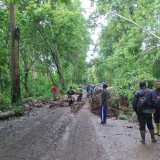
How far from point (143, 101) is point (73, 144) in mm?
2650

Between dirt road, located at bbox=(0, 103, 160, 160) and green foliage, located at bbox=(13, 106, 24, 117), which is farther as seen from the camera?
green foliage, located at bbox=(13, 106, 24, 117)

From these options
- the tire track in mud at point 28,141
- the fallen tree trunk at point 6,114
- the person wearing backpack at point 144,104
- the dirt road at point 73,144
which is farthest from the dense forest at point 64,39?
the person wearing backpack at point 144,104

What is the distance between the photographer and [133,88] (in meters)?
20.1

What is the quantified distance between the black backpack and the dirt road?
1198 mm

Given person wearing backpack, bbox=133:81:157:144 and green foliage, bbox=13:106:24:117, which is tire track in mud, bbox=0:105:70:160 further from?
green foliage, bbox=13:106:24:117

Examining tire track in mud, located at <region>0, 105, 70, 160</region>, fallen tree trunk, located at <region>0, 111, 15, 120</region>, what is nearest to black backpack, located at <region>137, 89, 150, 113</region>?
tire track in mud, located at <region>0, 105, 70, 160</region>

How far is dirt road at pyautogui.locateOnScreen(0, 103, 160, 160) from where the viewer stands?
29.1 feet

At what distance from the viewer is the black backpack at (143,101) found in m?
10.4

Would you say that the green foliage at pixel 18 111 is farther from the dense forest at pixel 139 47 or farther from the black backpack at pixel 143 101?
the black backpack at pixel 143 101

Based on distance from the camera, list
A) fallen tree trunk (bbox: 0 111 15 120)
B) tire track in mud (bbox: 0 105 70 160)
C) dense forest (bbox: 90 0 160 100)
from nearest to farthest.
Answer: tire track in mud (bbox: 0 105 70 160)
fallen tree trunk (bbox: 0 111 15 120)
dense forest (bbox: 90 0 160 100)

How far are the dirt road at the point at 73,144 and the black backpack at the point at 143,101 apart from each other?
47.2 inches

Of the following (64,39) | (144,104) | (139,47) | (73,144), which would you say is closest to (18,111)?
(73,144)

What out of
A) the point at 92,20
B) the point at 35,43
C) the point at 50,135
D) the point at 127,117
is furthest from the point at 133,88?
the point at 92,20

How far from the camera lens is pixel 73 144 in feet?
34.2
